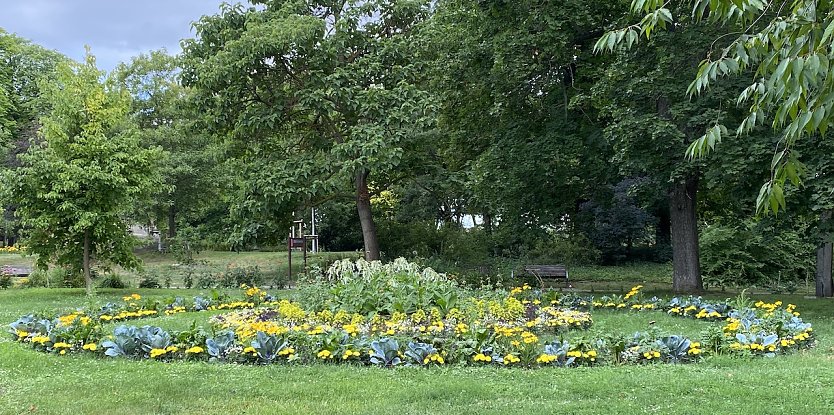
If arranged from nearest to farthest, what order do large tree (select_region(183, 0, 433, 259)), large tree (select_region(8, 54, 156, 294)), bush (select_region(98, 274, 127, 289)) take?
large tree (select_region(8, 54, 156, 294)) → large tree (select_region(183, 0, 433, 259)) → bush (select_region(98, 274, 127, 289))

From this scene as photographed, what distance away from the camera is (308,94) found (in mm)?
13672

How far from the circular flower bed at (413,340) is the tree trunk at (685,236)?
4.59 metres

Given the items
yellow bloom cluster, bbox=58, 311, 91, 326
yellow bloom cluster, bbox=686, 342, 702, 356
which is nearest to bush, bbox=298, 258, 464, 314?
yellow bloom cluster, bbox=58, 311, 91, 326

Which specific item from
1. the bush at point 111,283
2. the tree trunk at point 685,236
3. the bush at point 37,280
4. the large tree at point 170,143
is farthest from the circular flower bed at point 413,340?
the large tree at point 170,143

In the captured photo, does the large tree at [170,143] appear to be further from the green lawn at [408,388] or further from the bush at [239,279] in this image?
the green lawn at [408,388]

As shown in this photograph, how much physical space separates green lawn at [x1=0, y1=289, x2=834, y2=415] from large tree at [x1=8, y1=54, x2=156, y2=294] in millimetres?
6740

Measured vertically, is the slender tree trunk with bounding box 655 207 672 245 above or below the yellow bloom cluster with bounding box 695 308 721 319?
above

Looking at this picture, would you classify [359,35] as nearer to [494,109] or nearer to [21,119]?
[494,109]

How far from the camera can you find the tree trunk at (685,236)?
40.2 feet

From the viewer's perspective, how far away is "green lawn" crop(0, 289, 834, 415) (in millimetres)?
4266

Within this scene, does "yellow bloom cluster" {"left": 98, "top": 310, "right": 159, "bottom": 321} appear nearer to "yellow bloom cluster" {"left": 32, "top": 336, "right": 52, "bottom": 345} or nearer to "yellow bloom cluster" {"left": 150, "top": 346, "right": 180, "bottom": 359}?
"yellow bloom cluster" {"left": 32, "top": 336, "right": 52, "bottom": 345}

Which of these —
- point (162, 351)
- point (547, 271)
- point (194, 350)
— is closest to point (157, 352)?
point (162, 351)

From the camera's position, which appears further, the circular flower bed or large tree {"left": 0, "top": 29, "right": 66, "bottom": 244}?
large tree {"left": 0, "top": 29, "right": 66, "bottom": 244}

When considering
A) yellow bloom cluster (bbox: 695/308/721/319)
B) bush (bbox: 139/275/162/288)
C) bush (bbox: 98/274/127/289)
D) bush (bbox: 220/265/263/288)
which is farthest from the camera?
bush (bbox: 220/265/263/288)
